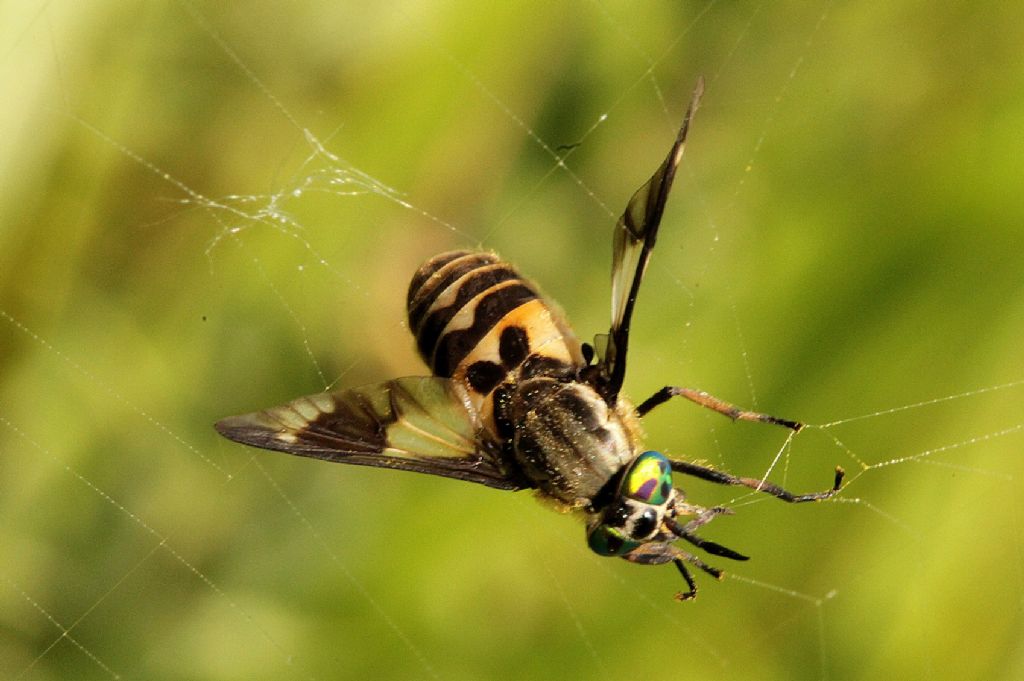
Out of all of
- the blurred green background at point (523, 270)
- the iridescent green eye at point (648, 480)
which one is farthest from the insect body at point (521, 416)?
the blurred green background at point (523, 270)

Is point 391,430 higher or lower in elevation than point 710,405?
higher

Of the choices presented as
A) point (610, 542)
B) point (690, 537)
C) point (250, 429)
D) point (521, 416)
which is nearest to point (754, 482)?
point (690, 537)

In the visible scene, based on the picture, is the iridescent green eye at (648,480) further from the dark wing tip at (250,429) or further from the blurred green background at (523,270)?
the dark wing tip at (250,429)

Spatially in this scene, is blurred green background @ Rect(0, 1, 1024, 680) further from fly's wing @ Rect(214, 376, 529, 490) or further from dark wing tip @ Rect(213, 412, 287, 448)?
dark wing tip @ Rect(213, 412, 287, 448)

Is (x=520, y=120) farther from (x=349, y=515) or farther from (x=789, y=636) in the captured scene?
(x=789, y=636)

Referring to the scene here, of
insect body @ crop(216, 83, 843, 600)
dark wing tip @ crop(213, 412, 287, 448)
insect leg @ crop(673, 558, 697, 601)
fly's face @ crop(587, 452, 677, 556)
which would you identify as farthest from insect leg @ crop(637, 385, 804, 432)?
dark wing tip @ crop(213, 412, 287, 448)

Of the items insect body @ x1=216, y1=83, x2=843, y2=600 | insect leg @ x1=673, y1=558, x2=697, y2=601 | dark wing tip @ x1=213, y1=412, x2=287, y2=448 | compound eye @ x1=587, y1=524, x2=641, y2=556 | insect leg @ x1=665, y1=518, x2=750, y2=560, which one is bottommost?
insect leg @ x1=673, y1=558, x2=697, y2=601

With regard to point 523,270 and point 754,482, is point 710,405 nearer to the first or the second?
point 754,482
